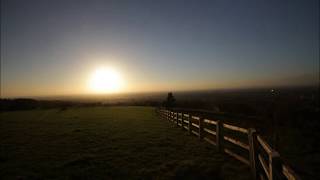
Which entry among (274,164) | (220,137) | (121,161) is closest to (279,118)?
(220,137)

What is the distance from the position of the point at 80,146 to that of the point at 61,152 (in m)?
1.41

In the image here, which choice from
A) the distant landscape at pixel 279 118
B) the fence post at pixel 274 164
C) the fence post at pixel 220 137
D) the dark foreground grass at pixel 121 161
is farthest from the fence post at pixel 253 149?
the distant landscape at pixel 279 118

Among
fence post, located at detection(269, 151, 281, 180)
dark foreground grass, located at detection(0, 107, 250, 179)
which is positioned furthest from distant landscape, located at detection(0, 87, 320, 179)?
fence post, located at detection(269, 151, 281, 180)

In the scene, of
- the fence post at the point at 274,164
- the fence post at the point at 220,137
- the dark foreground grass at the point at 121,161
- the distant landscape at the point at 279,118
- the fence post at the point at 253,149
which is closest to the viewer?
the fence post at the point at 274,164

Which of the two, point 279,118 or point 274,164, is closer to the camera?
point 274,164

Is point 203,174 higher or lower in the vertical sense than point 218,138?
lower

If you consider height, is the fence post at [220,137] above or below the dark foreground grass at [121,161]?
above

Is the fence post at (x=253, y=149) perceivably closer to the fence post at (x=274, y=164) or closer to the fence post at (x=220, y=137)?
the fence post at (x=274, y=164)

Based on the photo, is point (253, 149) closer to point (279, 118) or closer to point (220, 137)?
point (220, 137)

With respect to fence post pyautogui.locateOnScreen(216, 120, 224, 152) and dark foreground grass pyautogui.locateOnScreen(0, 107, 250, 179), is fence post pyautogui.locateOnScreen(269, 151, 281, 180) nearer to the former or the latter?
dark foreground grass pyautogui.locateOnScreen(0, 107, 250, 179)

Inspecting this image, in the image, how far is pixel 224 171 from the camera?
7.57m

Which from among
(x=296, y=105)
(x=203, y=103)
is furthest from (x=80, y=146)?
(x=203, y=103)

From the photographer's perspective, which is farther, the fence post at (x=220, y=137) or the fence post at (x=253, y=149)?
the fence post at (x=220, y=137)

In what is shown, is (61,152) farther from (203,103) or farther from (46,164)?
(203,103)
